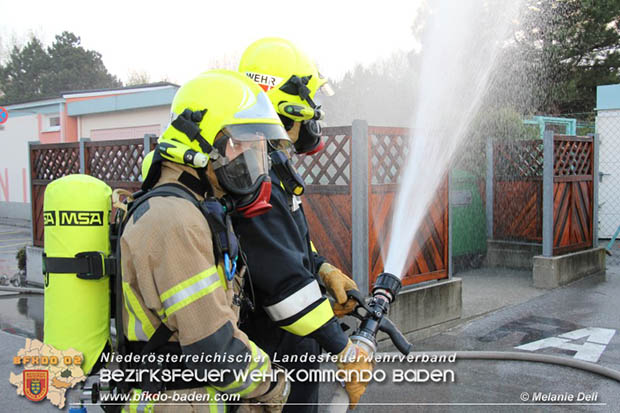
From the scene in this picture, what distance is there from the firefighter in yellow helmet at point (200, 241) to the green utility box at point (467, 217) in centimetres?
707

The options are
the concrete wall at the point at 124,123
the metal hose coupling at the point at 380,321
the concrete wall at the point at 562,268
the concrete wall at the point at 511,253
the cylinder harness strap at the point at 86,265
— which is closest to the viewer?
the cylinder harness strap at the point at 86,265

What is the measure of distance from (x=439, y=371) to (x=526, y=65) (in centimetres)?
1322

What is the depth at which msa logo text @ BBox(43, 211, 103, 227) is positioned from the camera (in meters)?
2.31

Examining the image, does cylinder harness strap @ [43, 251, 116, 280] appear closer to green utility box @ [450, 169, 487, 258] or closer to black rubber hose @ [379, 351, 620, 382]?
black rubber hose @ [379, 351, 620, 382]

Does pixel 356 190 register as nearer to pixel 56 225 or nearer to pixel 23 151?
pixel 56 225

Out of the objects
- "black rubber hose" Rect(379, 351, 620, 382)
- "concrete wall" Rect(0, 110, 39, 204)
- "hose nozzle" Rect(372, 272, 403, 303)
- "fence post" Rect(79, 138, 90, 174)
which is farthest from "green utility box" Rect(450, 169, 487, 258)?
"concrete wall" Rect(0, 110, 39, 204)

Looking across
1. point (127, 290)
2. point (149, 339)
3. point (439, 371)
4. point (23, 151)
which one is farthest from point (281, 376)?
point (23, 151)

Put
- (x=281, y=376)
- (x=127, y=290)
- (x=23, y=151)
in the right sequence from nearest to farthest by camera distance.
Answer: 1. (x=127, y=290)
2. (x=281, y=376)
3. (x=23, y=151)

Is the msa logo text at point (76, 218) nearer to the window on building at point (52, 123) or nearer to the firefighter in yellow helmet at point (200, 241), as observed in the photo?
the firefighter in yellow helmet at point (200, 241)

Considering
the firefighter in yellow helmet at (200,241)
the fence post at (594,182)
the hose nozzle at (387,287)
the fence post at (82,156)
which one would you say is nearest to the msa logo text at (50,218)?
the firefighter in yellow helmet at (200,241)

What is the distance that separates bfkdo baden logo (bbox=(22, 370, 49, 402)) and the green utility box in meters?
7.15

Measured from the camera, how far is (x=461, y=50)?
19.4ft

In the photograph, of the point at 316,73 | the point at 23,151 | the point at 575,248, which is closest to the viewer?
the point at 316,73

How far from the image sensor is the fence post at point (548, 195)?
8156mm
